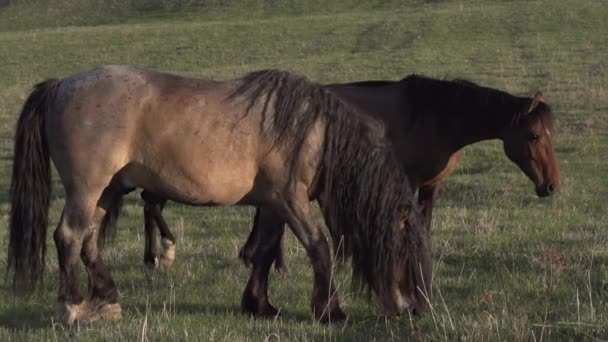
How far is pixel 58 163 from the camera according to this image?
5645 mm

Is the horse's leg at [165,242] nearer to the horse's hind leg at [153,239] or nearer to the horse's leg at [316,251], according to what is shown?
Result: the horse's hind leg at [153,239]

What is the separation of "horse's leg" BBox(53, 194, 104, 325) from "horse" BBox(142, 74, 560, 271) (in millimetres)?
1817

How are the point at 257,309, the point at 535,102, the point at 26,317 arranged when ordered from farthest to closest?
1. the point at 535,102
2. the point at 26,317
3. the point at 257,309

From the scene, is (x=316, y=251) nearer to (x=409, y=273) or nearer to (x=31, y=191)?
(x=409, y=273)

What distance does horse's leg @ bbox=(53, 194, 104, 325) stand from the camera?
5.55m

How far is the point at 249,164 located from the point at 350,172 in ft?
2.11

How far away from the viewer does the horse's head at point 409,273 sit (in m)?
5.39

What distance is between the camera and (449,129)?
24.9 feet

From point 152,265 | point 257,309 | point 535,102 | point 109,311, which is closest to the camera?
point 109,311

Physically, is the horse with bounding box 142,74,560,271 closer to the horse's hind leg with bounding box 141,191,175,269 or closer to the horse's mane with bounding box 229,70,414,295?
the horse's hind leg with bounding box 141,191,175,269

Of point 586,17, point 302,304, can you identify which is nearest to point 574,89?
point 302,304

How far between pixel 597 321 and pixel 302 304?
208 cm

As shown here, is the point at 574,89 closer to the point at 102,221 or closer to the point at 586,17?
the point at 102,221

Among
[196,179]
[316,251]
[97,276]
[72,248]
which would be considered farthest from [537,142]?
[72,248]
